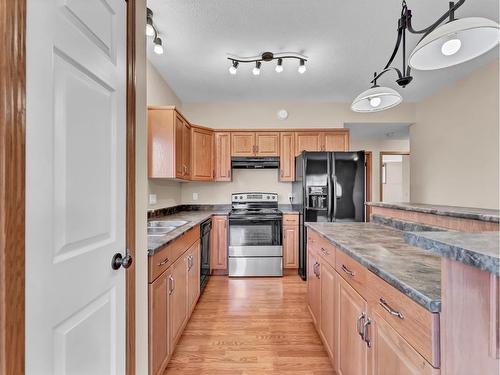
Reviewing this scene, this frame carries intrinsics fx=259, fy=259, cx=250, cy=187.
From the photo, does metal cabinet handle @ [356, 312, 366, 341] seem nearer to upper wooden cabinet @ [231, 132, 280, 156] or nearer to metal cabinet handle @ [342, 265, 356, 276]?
metal cabinet handle @ [342, 265, 356, 276]

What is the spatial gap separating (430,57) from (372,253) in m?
1.15

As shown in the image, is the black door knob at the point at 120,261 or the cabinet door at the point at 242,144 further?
the cabinet door at the point at 242,144

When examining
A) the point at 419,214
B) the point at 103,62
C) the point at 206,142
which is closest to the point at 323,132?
the point at 206,142

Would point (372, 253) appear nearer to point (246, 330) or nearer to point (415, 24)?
point (246, 330)

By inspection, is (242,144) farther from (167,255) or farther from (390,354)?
(390,354)

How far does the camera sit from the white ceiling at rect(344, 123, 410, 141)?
459 cm

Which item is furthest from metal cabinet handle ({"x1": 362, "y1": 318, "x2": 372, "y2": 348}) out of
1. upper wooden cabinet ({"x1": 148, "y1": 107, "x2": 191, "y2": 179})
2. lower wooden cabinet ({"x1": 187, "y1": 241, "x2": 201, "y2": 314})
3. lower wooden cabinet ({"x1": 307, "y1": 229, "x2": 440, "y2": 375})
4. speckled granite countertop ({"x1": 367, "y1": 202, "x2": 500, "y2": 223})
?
upper wooden cabinet ({"x1": 148, "y1": 107, "x2": 191, "y2": 179})

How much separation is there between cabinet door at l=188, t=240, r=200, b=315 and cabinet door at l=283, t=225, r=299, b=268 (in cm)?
149

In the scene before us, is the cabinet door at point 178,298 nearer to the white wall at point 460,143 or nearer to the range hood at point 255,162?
the range hood at point 255,162

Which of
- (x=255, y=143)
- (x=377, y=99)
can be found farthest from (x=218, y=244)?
(x=377, y=99)

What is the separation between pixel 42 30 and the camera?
71 cm

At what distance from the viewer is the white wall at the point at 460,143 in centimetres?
309

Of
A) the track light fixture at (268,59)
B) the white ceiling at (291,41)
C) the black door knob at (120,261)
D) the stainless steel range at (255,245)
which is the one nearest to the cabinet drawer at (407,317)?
the black door knob at (120,261)

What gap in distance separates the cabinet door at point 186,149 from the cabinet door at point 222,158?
641mm
